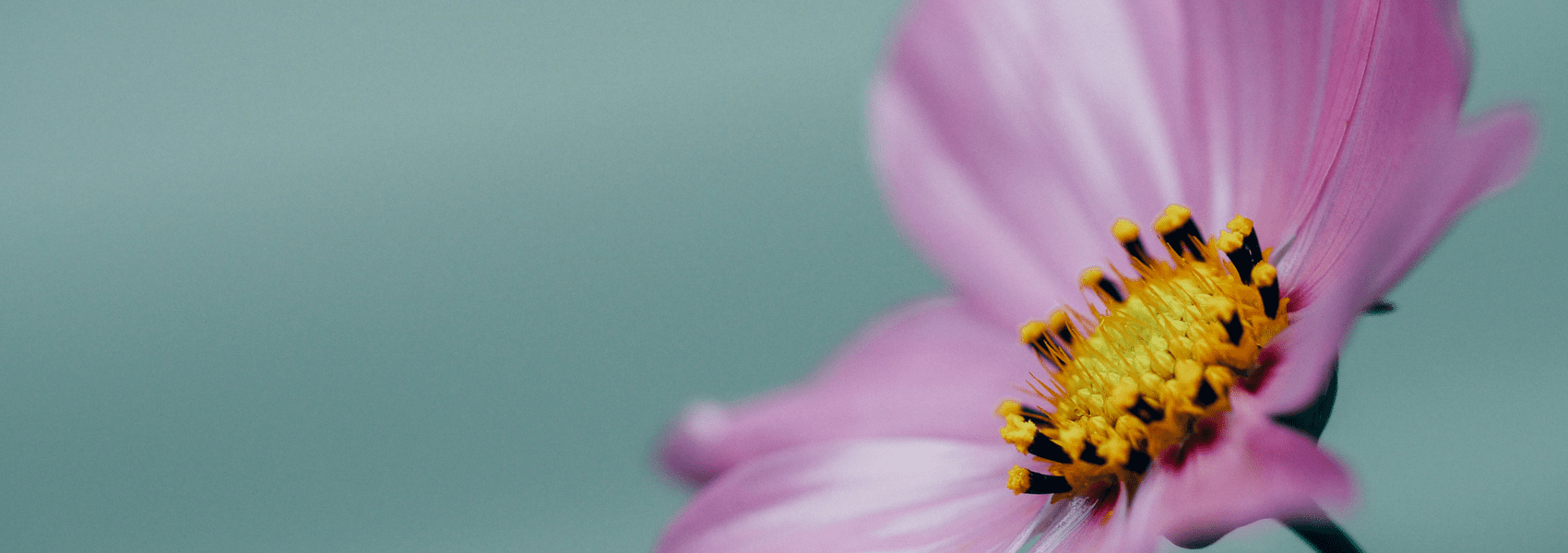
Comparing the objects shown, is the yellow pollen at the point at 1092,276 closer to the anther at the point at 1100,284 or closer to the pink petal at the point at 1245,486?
the anther at the point at 1100,284

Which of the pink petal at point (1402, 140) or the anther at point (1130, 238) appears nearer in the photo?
the pink petal at point (1402, 140)

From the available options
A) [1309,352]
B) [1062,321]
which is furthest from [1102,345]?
[1309,352]

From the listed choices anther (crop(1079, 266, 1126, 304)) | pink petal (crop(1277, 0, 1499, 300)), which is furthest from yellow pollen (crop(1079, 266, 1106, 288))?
pink petal (crop(1277, 0, 1499, 300))

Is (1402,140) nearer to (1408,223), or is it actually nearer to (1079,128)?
(1408,223)

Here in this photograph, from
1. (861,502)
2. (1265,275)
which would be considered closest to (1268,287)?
(1265,275)

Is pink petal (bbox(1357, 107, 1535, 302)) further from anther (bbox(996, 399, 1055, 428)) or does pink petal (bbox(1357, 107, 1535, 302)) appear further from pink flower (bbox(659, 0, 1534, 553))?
anther (bbox(996, 399, 1055, 428))

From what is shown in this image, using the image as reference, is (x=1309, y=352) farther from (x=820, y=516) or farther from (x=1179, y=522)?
(x=820, y=516)

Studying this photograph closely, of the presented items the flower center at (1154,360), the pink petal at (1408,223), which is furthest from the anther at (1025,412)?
the pink petal at (1408,223)

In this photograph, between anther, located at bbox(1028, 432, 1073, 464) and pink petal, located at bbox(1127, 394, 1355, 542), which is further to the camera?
anther, located at bbox(1028, 432, 1073, 464)

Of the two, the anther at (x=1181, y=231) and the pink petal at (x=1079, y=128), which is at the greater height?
the pink petal at (x=1079, y=128)
